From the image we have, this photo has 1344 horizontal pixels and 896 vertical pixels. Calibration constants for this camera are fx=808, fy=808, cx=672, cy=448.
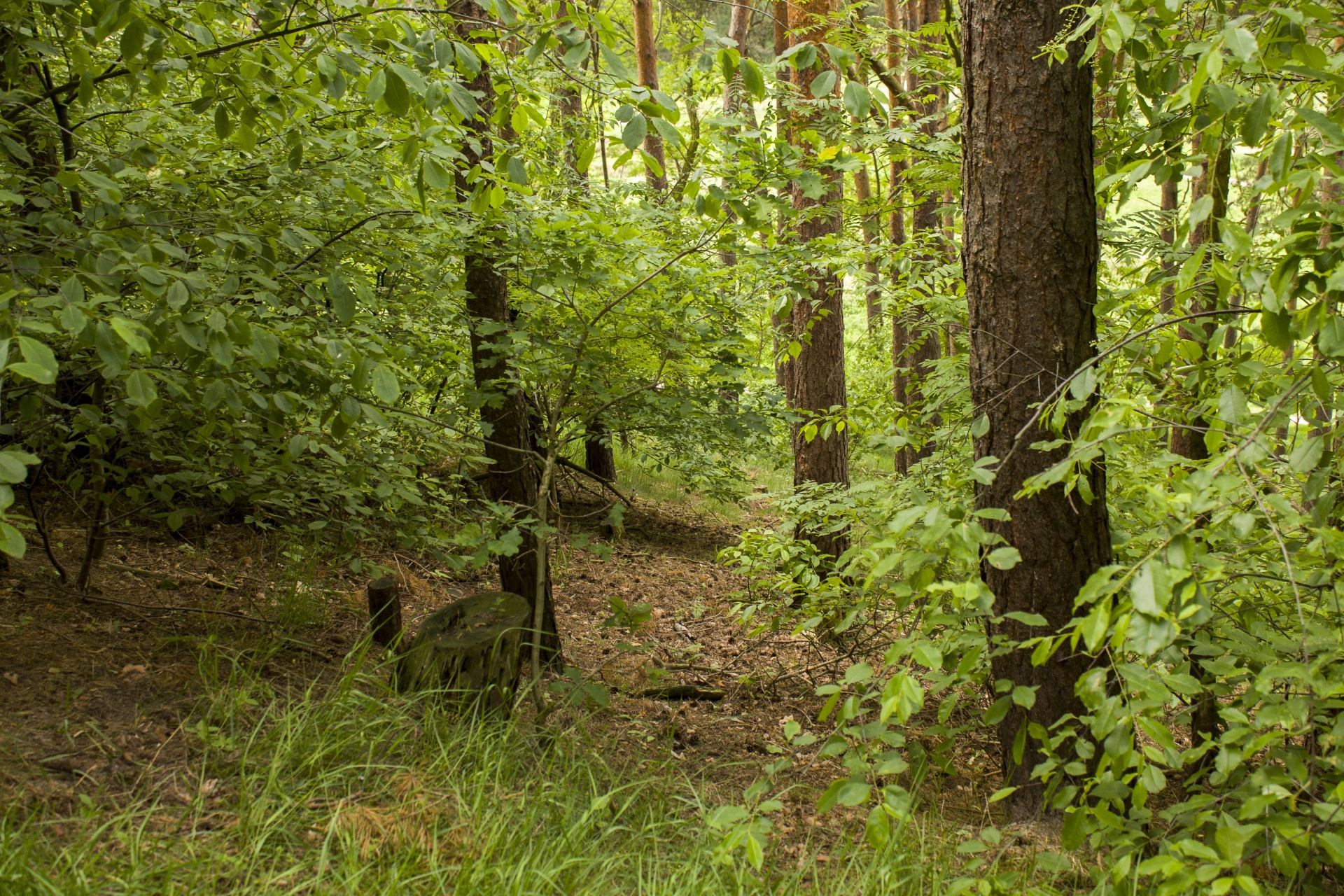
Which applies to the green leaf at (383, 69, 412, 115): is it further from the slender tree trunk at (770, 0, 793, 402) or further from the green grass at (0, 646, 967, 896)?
the green grass at (0, 646, 967, 896)

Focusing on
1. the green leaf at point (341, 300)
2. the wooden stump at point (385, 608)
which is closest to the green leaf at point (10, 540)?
the green leaf at point (341, 300)

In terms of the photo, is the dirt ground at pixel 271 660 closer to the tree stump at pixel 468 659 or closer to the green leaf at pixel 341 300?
the tree stump at pixel 468 659

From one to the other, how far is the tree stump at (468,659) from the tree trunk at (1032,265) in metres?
2.17

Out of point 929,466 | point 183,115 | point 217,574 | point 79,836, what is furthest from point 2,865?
point 929,466

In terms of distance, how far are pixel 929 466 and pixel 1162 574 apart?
2.45m

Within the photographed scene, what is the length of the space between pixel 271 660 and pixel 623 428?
248 cm

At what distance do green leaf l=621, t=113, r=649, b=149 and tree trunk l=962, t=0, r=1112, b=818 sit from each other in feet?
4.80

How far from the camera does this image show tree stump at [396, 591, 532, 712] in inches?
141

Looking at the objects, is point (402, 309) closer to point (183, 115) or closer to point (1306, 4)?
point (183, 115)

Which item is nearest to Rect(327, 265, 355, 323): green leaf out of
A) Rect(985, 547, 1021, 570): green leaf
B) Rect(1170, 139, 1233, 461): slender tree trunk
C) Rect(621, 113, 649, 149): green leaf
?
Rect(621, 113, 649, 149): green leaf

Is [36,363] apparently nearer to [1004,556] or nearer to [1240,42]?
[1004,556]

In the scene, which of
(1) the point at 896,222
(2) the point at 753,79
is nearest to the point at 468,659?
(2) the point at 753,79

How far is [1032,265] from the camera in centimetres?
307

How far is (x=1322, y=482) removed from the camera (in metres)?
2.16
